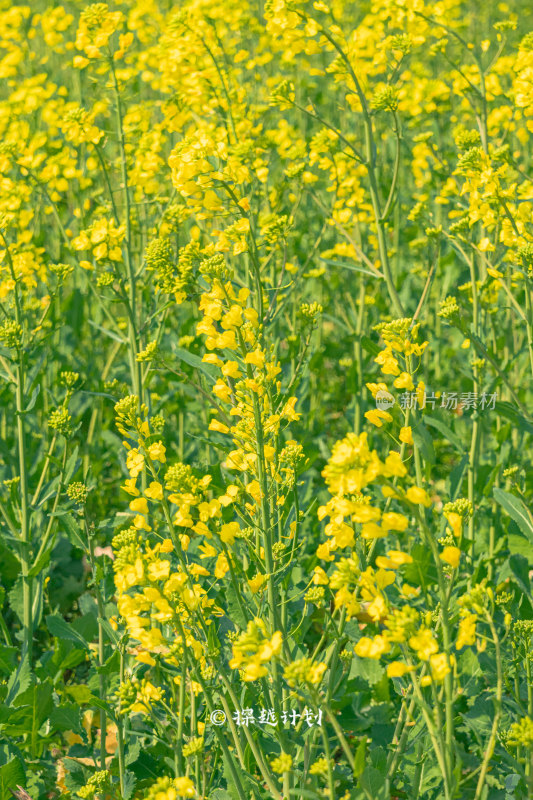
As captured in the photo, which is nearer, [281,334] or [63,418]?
[63,418]

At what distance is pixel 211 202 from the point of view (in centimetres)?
196

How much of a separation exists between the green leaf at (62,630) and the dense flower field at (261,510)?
0.03 m

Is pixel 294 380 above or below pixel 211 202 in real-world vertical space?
below

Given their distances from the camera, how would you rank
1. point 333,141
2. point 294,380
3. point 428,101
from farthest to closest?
point 428,101 < point 333,141 < point 294,380

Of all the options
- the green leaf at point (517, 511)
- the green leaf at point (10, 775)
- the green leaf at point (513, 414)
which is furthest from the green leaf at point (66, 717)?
the green leaf at point (513, 414)

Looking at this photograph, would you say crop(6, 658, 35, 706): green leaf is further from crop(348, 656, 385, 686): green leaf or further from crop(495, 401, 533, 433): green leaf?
crop(495, 401, 533, 433): green leaf

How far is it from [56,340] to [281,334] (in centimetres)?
110

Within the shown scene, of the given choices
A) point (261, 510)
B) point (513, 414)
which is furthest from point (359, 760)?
point (513, 414)

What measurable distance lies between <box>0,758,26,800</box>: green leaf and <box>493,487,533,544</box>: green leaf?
4.48 feet

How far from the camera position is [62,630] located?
2326mm

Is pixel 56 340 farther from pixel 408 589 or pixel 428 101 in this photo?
pixel 408 589

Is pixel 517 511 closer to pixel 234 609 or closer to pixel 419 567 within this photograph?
pixel 419 567

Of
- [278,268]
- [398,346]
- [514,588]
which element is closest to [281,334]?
[278,268]

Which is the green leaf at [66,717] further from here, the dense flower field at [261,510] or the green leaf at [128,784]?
the green leaf at [128,784]
